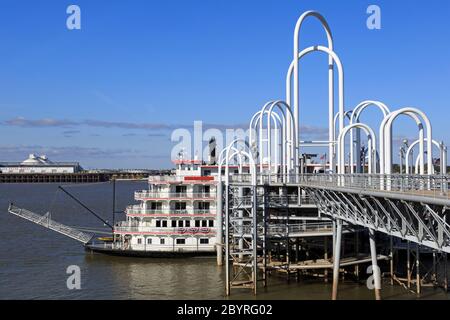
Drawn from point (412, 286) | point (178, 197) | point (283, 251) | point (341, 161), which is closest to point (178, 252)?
point (178, 197)

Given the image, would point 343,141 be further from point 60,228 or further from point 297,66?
point 60,228

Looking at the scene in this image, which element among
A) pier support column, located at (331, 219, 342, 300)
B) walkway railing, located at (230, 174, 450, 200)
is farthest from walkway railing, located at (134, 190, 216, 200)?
pier support column, located at (331, 219, 342, 300)

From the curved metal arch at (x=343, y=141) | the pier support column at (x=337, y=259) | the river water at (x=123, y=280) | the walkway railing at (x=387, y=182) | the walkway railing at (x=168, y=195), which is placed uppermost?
the curved metal arch at (x=343, y=141)

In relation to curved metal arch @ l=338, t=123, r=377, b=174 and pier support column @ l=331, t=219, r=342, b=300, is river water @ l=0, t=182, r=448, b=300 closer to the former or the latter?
pier support column @ l=331, t=219, r=342, b=300

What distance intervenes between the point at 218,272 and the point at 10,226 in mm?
33624

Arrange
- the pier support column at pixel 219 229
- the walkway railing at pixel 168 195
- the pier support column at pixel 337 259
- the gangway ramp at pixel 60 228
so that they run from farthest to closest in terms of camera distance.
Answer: the walkway railing at pixel 168 195, the gangway ramp at pixel 60 228, the pier support column at pixel 219 229, the pier support column at pixel 337 259

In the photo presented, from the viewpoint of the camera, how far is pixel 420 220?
20.1 m

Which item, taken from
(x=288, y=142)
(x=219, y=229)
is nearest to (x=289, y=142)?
(x=288, y=142)

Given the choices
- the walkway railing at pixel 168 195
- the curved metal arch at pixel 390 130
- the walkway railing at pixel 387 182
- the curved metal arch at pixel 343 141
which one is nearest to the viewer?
the walkway railing at pixel 387 182

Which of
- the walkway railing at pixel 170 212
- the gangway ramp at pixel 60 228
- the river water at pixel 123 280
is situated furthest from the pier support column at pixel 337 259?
the gangway ramp at pixel 60 228

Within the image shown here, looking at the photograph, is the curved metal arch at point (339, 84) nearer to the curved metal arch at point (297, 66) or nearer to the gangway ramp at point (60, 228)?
the curved metal arch at point (297, 66)

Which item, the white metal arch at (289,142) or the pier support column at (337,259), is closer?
the pier support column at (337,259)

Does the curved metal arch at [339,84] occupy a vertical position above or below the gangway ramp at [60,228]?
above

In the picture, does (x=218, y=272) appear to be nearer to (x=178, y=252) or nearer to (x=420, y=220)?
(x=178, y=252)
